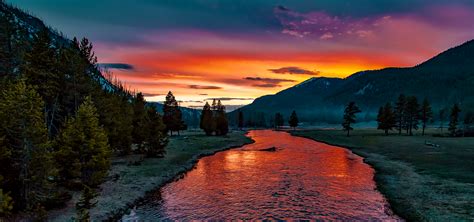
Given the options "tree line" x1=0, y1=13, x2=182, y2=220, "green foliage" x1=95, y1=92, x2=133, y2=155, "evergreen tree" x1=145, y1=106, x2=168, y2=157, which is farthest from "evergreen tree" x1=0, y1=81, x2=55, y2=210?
"evergreen tree" x1=145, y1=106, x2=168, y2=157

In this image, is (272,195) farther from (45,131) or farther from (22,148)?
(22,148)

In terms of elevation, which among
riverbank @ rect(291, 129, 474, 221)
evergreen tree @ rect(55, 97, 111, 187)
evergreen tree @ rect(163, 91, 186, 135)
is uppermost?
evergreen tree @ rect(163, 91, 186, 135)

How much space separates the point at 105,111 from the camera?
50875 millimetres

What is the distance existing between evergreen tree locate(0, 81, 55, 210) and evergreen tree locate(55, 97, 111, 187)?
539cm

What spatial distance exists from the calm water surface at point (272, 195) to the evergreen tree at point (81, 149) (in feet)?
20.5

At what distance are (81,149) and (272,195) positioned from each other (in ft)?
63.1

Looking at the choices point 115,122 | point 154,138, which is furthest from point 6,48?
point 154,138

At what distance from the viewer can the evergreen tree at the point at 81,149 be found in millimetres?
Result: 29266

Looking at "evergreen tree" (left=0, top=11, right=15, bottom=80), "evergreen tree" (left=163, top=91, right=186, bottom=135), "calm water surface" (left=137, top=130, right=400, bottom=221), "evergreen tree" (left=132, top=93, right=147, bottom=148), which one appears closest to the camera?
"calm water surface" (left=137, top=130, right=400, bottom=221)

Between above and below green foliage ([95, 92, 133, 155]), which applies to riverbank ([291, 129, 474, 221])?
below

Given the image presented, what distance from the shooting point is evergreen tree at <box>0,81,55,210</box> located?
22.1 meters

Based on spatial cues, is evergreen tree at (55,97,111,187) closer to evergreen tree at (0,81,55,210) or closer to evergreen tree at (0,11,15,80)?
evergreen tree at (0,81,55,210)

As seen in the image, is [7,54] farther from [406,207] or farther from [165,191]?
[406,207]

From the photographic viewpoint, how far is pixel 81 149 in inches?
1176
